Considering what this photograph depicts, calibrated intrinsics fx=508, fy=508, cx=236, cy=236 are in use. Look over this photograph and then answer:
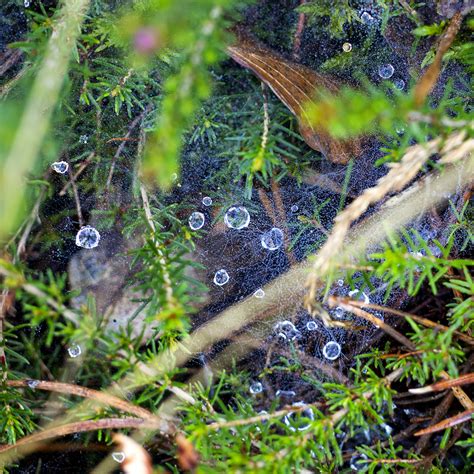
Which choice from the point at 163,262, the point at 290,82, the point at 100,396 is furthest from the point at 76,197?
the point at 290,82

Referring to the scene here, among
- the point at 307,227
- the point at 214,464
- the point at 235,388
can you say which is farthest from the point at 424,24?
the point at 214,464

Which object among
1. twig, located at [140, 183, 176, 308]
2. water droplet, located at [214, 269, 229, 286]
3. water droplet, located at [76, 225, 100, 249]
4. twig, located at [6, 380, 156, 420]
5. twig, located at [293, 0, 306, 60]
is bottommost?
twig, located at [6, 380, 156, 420]

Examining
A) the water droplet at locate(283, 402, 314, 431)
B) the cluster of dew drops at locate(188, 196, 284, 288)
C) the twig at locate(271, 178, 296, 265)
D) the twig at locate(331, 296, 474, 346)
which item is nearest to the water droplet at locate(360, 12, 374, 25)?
the twig at locate(271, 178, 296, 265)

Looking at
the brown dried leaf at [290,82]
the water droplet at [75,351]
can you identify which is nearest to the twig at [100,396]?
the water droplet at [75,351]

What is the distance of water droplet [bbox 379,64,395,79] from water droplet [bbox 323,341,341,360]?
1.10 metres

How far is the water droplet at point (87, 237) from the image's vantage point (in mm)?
2078

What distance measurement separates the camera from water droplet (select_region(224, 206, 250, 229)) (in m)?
2.06

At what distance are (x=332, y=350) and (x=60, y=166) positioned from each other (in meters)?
1.32

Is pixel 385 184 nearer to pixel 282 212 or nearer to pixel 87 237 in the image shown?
pixel 282 212

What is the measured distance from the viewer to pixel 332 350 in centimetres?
204

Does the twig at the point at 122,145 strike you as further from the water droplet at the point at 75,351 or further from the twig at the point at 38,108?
the water droplet at the point at 75,351

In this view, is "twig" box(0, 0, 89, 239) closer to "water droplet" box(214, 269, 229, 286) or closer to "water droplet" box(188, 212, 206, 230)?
"water droplet" box(188, 212, 206, 230)

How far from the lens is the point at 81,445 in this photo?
6.91 ft

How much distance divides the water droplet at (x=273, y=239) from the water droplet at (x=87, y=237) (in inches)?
27.3
